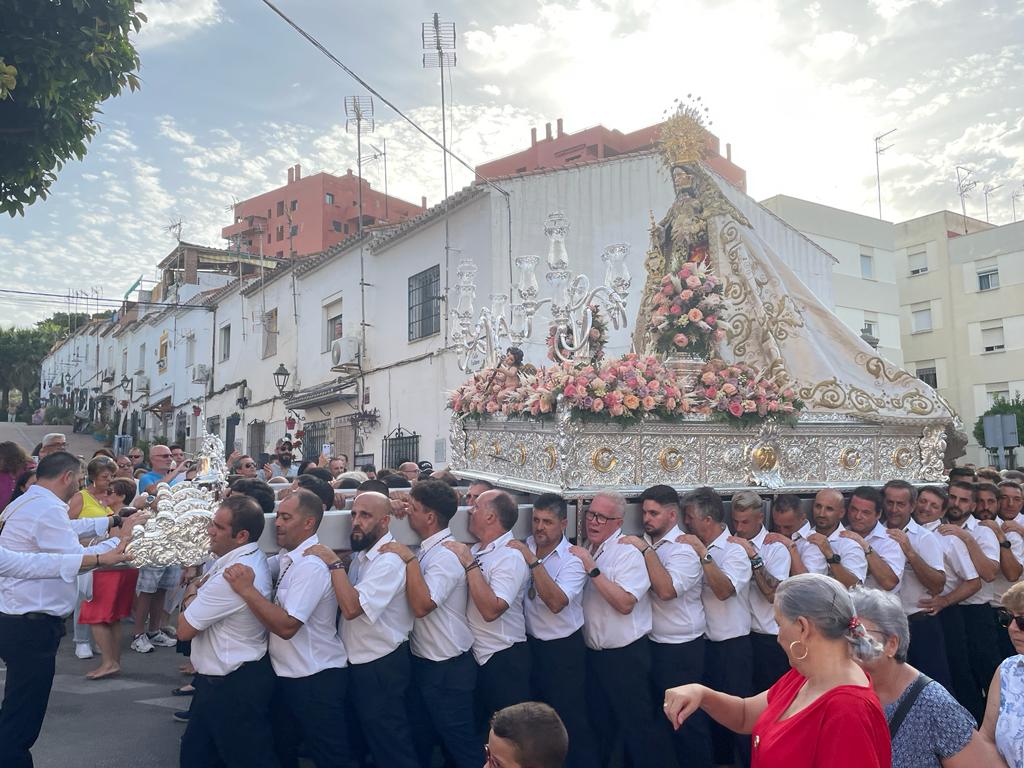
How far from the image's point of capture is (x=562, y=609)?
13.4ft

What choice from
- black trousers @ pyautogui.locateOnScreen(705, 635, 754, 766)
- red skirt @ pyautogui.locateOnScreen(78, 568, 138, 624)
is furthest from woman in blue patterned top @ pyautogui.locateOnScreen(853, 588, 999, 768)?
red skirt @ pyautogui.locateOnScreen(78, 568, 138, 624)

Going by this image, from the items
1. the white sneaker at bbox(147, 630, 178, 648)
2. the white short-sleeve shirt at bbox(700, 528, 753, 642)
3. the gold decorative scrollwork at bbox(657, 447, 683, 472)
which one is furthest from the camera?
the white sneaker at bbox(147, 630, 178, 648)

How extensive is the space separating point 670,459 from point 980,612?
84.7 inches

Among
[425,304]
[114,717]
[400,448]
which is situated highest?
[425,304]

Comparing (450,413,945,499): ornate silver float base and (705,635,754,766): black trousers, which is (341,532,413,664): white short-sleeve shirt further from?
(705,635,754,766): black trousers

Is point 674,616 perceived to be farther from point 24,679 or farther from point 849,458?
point 24,679

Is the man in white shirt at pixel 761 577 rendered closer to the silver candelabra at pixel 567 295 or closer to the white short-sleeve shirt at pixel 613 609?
the white short-sleeve shirt at pixel 613 609

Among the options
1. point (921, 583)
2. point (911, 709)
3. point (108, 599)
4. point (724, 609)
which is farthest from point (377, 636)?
point (921, 583)

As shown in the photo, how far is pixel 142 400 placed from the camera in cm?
3142

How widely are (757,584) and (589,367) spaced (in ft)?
5.52

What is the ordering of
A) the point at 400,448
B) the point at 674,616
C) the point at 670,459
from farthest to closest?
the point at 400,448
the point at 670,459
the point at 674,616

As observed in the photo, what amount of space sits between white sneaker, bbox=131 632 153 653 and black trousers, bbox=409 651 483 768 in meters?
3.89

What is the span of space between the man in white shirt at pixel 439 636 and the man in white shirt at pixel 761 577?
157 cm

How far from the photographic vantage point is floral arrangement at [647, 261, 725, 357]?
590cm
